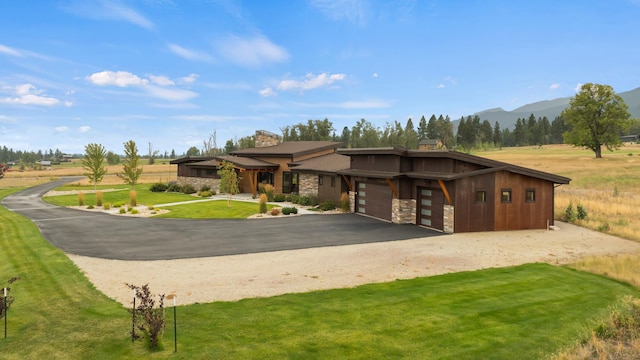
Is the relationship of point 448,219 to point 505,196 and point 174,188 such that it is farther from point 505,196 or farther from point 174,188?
point 174,188

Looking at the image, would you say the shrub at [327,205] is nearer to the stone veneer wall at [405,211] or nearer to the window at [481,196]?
the stone veneer wall at [405,211]

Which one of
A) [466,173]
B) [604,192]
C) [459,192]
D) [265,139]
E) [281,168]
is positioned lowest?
[604,192]

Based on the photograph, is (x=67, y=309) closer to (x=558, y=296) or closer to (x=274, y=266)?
(x=274, y=266)

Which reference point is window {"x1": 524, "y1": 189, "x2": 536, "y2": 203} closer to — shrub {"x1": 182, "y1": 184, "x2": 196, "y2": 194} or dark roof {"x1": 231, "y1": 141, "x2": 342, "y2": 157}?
dark roof {"x1": 231, "y1": 141, "x2": 342, "y2": 157}

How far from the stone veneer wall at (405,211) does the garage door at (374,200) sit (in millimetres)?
991

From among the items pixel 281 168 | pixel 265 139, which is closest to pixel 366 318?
pixel 281 168

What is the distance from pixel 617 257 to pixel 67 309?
19143 millimetres

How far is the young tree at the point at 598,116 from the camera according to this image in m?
66.6

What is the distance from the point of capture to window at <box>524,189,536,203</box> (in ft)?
73.7

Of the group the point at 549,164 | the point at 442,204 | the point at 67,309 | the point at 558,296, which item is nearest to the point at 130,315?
the point at 67,309

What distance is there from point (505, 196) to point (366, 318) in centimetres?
1554

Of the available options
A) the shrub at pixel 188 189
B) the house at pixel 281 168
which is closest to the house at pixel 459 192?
the house at pixel 281 168

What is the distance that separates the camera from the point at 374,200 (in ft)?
86.9

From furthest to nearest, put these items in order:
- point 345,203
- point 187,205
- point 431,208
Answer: point 187,205 → point 345,203 → point 431,208
